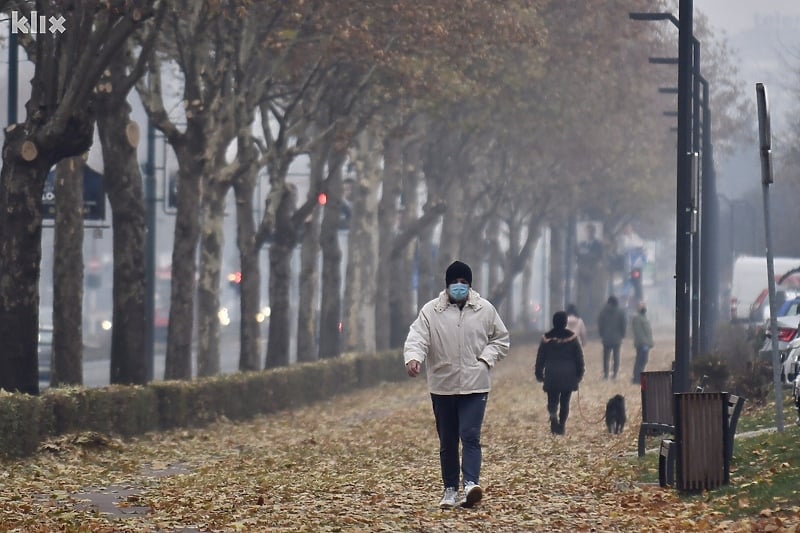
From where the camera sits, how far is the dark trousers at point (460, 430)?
14102mm

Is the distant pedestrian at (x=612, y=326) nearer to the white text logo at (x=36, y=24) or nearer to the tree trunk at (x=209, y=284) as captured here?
the tree trunk at (x=209, y=284)

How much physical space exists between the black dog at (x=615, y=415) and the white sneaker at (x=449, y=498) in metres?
9.79

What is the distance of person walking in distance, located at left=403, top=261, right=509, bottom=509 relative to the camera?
14078 millimetres

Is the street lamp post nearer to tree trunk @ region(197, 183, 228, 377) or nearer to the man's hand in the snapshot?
the man's hand

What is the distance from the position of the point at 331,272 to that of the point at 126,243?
53.8 ft

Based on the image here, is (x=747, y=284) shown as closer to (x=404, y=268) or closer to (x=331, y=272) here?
(x=404, y=268)

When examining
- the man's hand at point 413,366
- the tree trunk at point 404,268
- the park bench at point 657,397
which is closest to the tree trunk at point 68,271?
the park bench at point 657,397

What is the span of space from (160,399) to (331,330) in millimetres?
16705

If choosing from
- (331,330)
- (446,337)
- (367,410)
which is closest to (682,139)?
(446,337)

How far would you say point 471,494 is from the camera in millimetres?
14008

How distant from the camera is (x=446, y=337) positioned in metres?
14.1

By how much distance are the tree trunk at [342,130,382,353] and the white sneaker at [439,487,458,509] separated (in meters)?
28.6

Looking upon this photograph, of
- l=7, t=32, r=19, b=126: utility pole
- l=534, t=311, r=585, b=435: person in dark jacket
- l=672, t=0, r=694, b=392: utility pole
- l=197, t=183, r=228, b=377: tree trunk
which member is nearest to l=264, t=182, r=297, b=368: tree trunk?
l=197, t=183, r=228, b=377: tree trunk

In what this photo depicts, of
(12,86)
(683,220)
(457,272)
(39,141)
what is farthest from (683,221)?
(12,86)
